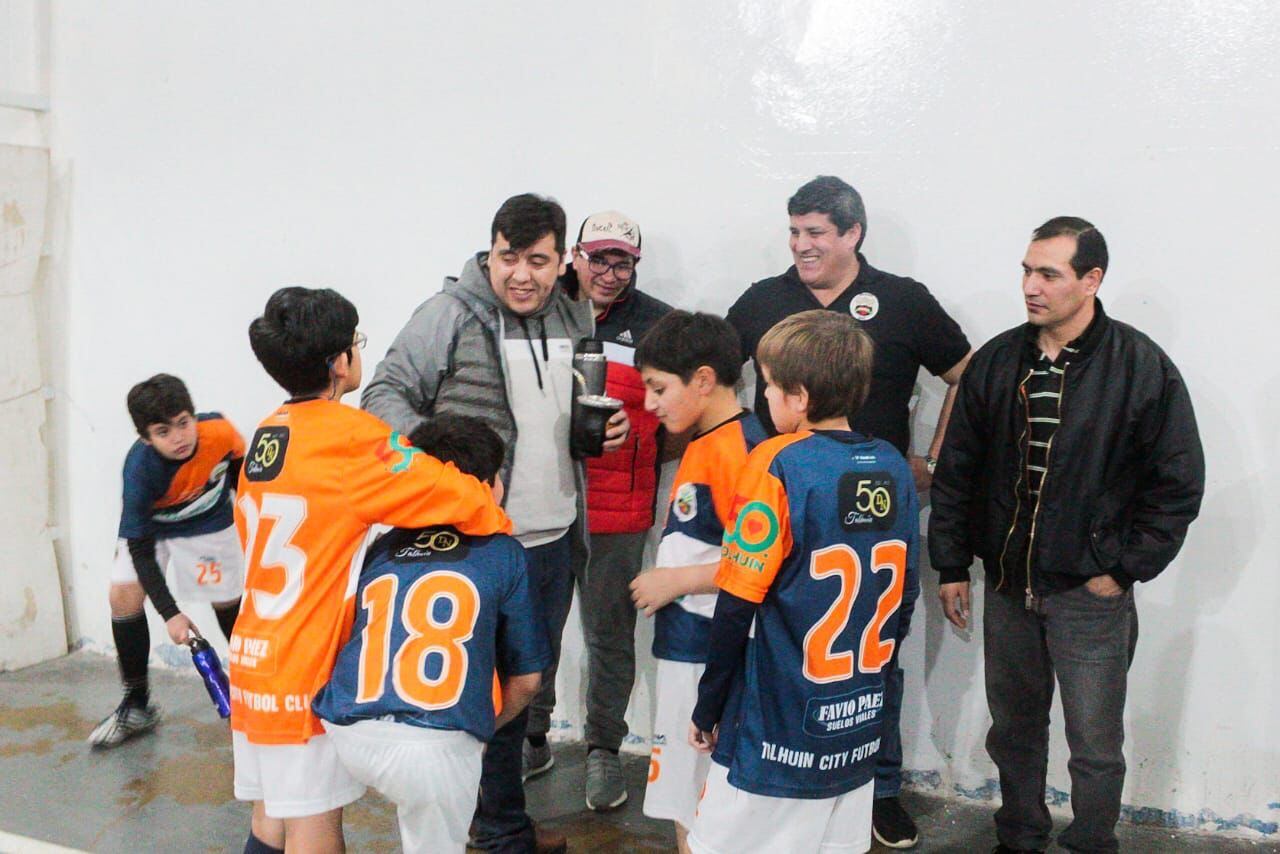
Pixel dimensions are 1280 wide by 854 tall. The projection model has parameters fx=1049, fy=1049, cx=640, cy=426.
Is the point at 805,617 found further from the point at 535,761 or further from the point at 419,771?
the point at 535,761

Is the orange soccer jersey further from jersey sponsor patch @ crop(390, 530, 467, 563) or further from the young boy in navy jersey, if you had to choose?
the young boy in navy jersey

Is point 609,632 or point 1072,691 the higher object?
point 1072,691

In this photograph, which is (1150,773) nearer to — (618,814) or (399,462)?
(618,814)

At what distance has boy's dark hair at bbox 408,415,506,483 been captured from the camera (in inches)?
79.4

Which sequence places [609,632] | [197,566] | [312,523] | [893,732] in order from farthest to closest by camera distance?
1. [197,566]
2. [609,632]
3. [893,732]
4. [312,523]

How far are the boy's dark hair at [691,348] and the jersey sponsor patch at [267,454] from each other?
75 cm

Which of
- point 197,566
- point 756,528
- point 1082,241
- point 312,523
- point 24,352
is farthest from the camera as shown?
point 24,352

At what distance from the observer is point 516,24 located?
326cm

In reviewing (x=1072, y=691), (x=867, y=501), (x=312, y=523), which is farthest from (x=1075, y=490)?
(x=312, y=523)

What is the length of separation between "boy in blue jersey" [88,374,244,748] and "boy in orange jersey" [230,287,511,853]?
1.25m

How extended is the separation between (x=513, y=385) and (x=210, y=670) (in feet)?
4.67

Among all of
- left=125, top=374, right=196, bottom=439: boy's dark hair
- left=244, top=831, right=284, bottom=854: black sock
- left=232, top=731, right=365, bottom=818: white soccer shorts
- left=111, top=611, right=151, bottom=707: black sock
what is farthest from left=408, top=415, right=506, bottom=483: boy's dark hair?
left=111, top=611, right=151, bottom=707: black sock

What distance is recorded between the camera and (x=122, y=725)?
11.1 ft

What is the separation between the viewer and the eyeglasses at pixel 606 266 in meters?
2.89
